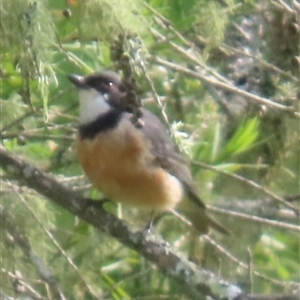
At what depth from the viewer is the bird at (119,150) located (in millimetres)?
3000

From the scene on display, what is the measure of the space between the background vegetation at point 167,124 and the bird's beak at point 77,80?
0.06 metres

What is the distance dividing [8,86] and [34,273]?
2.40ft

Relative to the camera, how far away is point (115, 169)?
299 cm

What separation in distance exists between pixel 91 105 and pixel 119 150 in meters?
0.21

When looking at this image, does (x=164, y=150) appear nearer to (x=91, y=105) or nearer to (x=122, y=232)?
(x=91, y=105)

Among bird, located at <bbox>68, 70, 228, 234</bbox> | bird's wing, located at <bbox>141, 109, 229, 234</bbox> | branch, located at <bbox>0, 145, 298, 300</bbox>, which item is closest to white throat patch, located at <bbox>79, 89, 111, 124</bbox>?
bird, located at <bbox>68, 70, 228, 234</bbox>

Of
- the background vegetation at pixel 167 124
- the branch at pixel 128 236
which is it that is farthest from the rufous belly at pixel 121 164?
the branch at pixel 128 236

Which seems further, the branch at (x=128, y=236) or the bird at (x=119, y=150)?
the bird at (x=119, y=150)

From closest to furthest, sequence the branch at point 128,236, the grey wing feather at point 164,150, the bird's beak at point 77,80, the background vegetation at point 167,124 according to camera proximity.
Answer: the background vegetation at point 167,124, the branch at point 128,236, the bird's beak at point 77,80, the grey wing feather at point 164,150

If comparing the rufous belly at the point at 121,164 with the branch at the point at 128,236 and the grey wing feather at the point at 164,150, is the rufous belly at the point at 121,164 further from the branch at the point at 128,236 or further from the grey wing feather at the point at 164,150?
the branch at the point at 128,236

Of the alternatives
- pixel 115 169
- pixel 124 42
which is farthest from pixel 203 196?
pixel 124 42

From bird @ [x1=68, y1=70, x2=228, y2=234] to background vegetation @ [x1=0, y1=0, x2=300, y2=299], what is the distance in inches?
3.3

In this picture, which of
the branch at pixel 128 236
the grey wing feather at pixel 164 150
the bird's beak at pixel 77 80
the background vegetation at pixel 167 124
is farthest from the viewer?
the grey wing feather at pixel 164 150

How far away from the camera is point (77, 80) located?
2.96m
